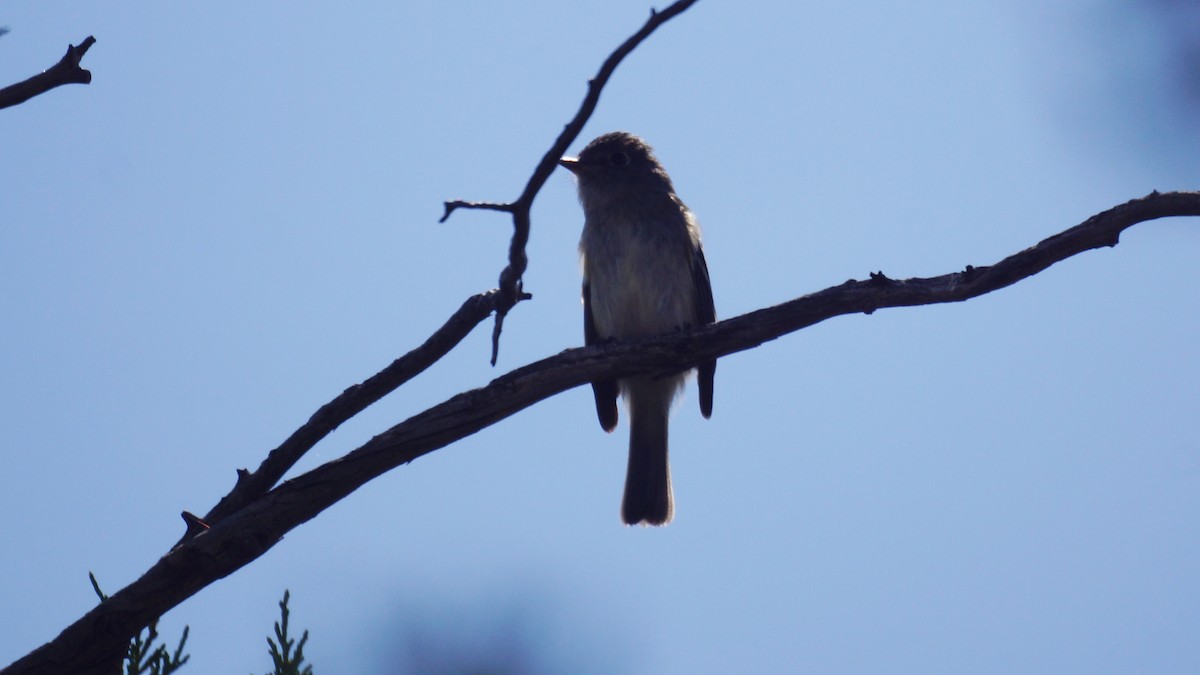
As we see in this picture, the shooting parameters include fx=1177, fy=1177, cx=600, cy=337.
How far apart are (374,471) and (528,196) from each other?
1104 mm

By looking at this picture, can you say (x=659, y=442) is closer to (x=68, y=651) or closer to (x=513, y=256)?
(x=513, y=256)

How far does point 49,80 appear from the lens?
336 cm

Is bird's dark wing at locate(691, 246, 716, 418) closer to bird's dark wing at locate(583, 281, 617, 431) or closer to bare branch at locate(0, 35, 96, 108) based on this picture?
bird's dark wing at locate(583, 281, 617, 431)

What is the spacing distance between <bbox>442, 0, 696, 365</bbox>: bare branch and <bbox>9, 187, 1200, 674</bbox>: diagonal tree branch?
298mm

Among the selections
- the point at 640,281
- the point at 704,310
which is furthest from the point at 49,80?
the point at 704,310

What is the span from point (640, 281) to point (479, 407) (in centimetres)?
253

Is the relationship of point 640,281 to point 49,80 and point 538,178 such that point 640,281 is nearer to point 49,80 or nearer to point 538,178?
point 538,178

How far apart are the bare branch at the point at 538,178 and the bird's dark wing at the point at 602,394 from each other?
287cm

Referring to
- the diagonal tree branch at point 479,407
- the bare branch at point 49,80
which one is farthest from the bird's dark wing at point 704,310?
the bare branch at point 49,80

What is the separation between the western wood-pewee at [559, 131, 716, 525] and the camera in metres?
6.64

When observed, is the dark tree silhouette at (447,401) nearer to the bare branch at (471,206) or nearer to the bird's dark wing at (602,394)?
the bare branch at (471,206)

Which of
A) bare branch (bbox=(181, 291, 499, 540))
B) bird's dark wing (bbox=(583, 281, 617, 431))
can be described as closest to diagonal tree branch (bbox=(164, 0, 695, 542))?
bare branch (bbox=(181, 291, 499, 540))

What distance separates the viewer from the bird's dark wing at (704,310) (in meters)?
6.79

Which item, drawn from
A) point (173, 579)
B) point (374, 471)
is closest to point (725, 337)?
point (374, 471)
